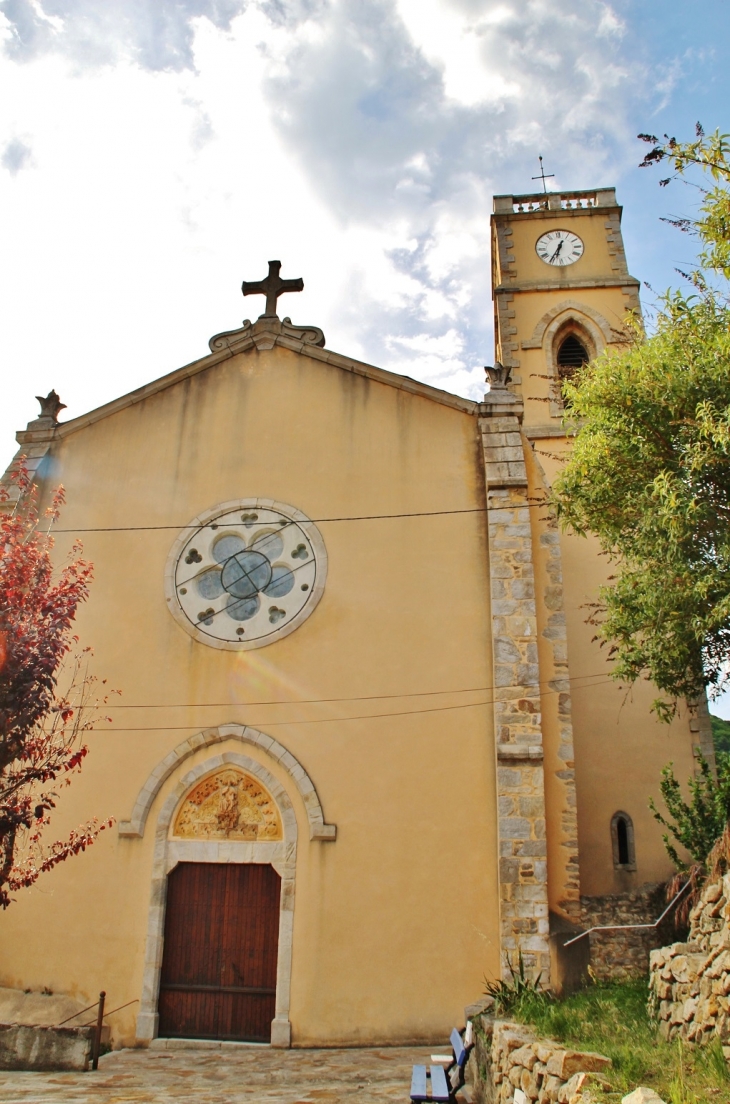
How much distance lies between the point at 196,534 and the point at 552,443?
6.59m

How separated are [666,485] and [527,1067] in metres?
4.45

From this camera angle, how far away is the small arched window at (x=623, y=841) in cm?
1126

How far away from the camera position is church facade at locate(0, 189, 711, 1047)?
8.74m

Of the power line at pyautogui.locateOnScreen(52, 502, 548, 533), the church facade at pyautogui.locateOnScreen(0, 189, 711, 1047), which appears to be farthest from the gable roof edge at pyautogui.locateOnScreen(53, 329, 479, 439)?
the power line at pyautogui.locateOnScreen(52, 502, 548, 533)

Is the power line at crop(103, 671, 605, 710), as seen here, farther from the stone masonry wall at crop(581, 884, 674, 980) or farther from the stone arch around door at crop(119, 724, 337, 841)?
the stone masonry wall at crop(581, 884, 674, 980)

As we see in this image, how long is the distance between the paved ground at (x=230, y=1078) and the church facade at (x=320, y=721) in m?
0.42

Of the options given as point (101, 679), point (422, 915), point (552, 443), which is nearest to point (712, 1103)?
point (422, 915)

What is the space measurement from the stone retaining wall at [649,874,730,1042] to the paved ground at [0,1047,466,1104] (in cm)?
206

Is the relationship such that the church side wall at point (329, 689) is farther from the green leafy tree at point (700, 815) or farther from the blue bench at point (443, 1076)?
the green leafy tree at point (700, 815)

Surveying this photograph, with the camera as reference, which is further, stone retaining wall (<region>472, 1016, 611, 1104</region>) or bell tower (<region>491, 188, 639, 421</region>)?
bell tower (<region>491, 188, 639, 421</region>)

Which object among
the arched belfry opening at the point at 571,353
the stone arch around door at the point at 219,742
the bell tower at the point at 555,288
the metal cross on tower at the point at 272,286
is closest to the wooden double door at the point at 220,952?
the stone arch around door at the point at 219,742

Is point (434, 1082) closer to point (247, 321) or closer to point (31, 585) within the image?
point (31, 585)

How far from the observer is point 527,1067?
17.7ft

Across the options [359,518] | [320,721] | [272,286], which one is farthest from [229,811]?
[272,286]
